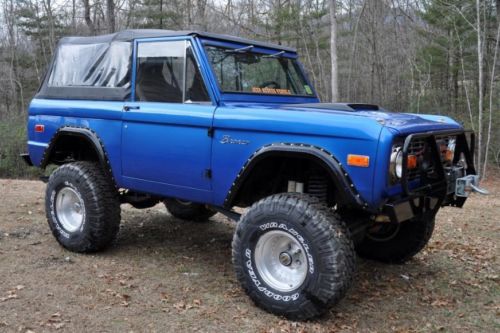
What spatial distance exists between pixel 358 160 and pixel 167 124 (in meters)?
1.75

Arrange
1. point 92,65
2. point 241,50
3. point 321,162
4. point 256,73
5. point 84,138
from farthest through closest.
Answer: point 92,65, point 84,138, point 256,73, point 241,50, point 321,162

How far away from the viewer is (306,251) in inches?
140

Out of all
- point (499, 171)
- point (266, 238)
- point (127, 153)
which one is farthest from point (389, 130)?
point (499, 171)

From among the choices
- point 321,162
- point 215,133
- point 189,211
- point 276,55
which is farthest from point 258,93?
point 189,211

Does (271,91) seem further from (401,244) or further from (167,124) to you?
(401,244)

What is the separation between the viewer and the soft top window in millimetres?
4793

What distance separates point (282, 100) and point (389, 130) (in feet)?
5.92

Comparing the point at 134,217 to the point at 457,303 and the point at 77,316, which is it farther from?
the point at 457,303

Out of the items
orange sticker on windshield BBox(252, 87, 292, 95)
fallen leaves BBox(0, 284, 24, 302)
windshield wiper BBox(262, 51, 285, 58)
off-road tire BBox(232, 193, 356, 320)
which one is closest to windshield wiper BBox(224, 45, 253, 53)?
windshield wiper BBox(262, 51, 285, 58)

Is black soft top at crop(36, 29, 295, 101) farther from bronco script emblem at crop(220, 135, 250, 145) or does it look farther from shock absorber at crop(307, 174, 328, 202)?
shock absorber at crop(307, 174, 328, 202)

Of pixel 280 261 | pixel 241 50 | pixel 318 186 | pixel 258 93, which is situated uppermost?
pixel 241 50

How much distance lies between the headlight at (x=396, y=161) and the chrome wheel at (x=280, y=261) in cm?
88

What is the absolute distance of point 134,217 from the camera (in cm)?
675

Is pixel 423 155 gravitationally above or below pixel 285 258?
above
